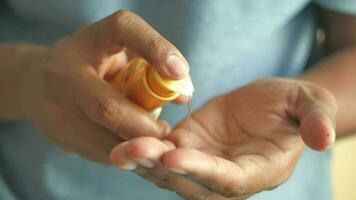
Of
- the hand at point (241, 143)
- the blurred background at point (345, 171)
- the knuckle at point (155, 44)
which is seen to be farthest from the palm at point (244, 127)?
the blurred background at point (345, 171)

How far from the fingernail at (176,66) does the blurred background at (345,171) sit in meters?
0.72

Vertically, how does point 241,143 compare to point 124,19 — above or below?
below

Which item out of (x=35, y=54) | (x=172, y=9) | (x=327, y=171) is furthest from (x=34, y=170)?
(x=327, y=171)

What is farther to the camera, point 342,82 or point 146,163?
point 342,82

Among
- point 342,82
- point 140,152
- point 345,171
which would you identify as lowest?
point 345,171

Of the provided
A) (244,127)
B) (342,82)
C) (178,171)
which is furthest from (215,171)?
(342,82)

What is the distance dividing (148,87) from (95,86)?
52mm

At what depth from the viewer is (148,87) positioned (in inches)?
16.8

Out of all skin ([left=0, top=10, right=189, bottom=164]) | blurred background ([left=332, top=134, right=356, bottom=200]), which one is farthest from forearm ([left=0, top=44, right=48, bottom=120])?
blurred background ([left=332, top=134, right=356, bottom=200])

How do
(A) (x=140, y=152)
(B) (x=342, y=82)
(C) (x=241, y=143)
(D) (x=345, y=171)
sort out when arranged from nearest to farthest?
(A) (x=140, y=152) < (C) (x=241, y=143) < (B) (x=342, y=82) < (D) (x=345, y=171)

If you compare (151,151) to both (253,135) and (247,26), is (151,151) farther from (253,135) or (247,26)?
(247,26)

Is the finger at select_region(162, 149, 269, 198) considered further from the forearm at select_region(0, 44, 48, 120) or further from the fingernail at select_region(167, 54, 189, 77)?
the forearm at select_region(0, 44, 48, 120)

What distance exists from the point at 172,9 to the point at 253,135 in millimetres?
176

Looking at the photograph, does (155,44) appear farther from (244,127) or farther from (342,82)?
(342,82)
